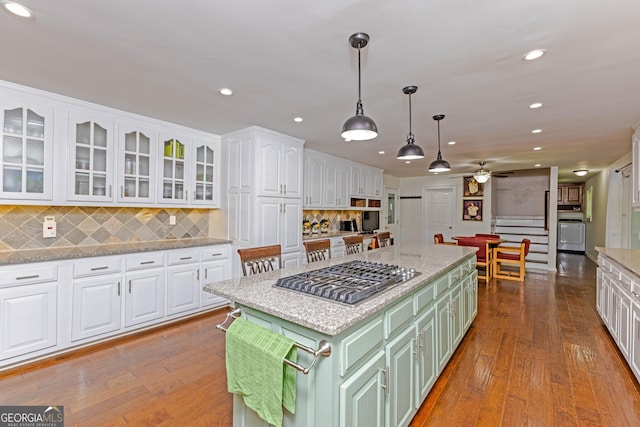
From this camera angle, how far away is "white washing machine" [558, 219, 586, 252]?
359 inches

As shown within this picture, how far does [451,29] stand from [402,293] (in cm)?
156

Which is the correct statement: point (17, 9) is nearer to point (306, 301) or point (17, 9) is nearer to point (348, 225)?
point (306, 301)

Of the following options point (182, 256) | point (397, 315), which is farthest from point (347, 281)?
point (182, 256)

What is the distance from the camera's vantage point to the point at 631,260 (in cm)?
277

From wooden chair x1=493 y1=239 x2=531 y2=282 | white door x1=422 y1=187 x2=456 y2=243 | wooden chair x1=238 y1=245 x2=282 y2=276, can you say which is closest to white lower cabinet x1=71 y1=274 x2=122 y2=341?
wooden chair x1=238 y1=245 x2=282 y2=276

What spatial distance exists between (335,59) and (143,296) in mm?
3037

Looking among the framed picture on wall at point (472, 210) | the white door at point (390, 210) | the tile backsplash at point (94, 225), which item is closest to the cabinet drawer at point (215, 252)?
the tile backsplash at point (94, 225)

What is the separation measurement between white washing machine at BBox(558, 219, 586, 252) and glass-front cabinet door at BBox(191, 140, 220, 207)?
35.8 feet

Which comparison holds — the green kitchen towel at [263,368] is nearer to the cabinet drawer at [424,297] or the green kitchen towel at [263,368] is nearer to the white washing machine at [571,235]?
the cabinet drawer at [424,297]

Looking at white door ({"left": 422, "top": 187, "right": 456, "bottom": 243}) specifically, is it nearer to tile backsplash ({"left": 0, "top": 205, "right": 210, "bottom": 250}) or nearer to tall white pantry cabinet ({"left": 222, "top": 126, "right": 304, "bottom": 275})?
tall white pantry cabinet ({"left": 222, "top": 126, "right": 304, "bottom": 275})

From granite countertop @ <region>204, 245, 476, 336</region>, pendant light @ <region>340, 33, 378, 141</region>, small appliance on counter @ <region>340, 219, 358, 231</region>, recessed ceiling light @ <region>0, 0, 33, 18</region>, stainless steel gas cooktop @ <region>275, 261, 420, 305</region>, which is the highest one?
recessed ceiling light @ <region>0, 0, 33, 18</region>

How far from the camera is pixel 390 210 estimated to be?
834 centimetres

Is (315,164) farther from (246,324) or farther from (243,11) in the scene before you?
(246,324)

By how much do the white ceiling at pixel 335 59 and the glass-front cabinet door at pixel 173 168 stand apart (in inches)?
15.6
